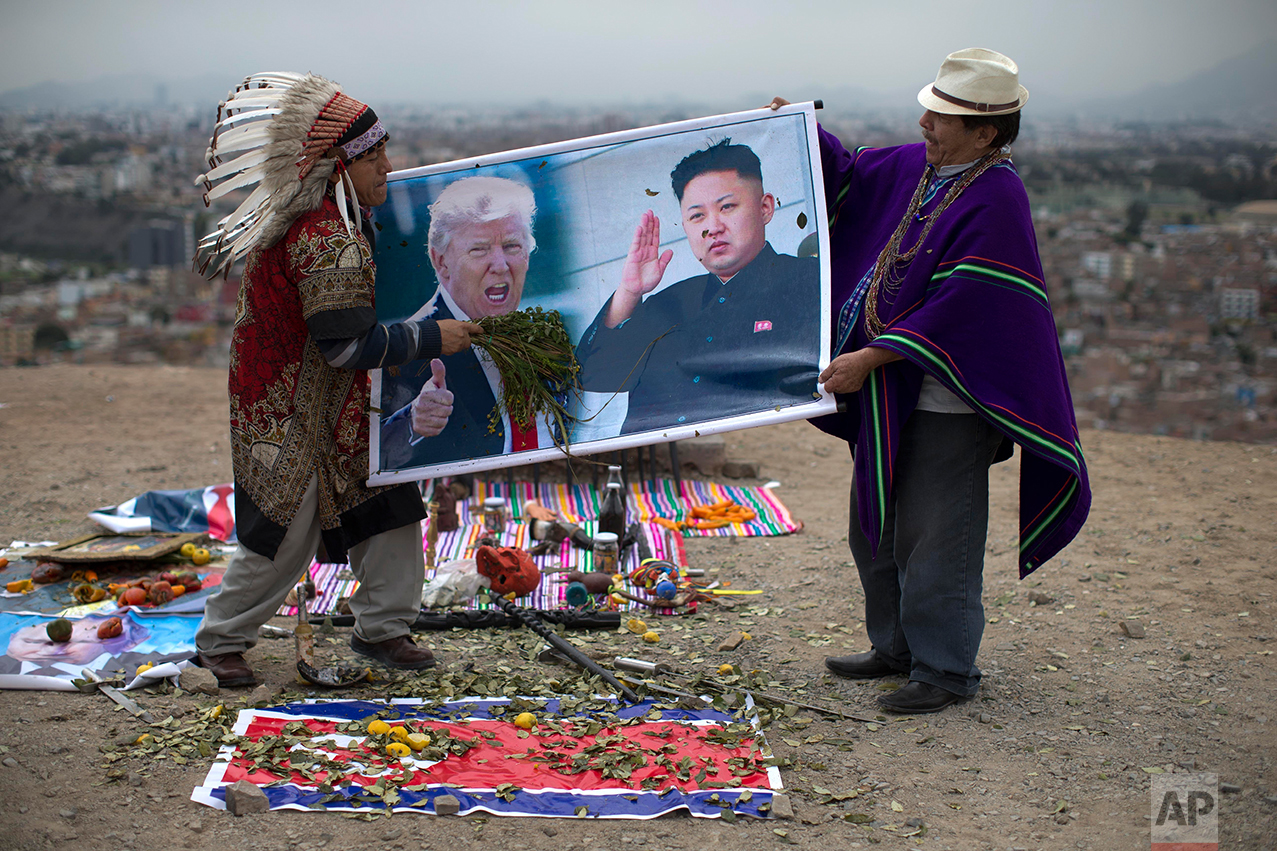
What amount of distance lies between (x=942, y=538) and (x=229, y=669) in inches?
110

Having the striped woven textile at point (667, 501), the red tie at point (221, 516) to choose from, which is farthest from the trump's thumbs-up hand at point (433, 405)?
the red tie at point (221, 516)

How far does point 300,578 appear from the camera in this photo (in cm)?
379

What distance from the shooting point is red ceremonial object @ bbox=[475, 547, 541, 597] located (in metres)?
4.72

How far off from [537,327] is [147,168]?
79.4 feet

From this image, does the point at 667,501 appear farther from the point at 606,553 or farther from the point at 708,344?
the point at 708,344

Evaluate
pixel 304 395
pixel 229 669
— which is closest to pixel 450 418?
pixel 304 395

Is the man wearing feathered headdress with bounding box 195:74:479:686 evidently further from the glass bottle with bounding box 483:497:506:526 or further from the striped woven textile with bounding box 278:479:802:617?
the glass bottle with bounding box 483:497:506:526

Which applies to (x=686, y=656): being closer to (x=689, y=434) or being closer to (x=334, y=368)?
(x=689, y=434)

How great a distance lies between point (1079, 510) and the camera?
3381mm

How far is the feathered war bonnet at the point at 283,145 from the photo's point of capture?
3373 mm

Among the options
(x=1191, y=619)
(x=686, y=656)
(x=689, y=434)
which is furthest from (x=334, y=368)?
(x=1191, y=619)

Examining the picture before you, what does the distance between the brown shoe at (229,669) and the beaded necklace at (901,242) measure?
278 cm

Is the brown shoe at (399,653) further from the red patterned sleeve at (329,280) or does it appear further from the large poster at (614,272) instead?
the red patterned sleeve at (329,280)

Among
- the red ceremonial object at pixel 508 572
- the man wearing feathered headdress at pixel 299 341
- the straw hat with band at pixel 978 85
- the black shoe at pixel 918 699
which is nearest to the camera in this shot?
the straw hat with band at pixel 978 85
